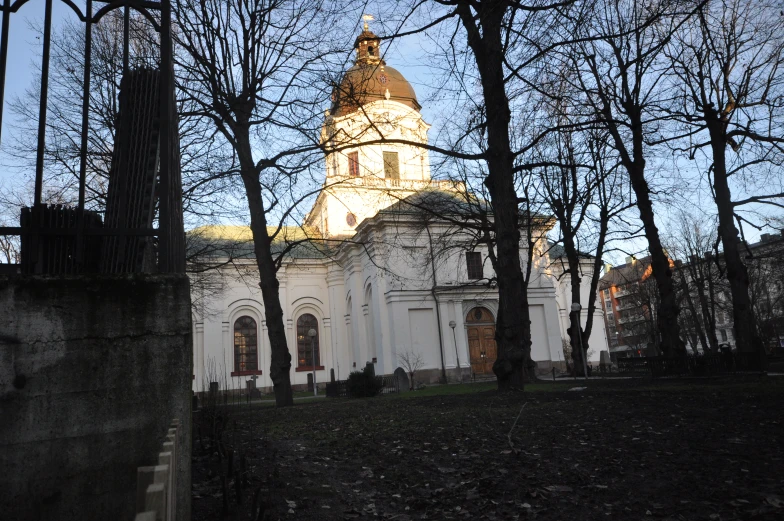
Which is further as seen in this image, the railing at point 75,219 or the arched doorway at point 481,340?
the arched doorway at point 481,340

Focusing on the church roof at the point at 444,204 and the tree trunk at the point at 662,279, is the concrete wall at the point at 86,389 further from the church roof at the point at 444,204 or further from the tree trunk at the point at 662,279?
the tree trunk at the point at 662,279

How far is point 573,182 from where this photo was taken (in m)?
21.2

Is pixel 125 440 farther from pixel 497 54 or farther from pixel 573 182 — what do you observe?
pixel 573 182

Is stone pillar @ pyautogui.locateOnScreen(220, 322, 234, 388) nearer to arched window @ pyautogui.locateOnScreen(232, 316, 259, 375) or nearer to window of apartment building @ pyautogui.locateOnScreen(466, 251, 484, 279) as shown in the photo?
Result: arched window @ pyautogui.locateOnScreen(232, 316, 259, 375)

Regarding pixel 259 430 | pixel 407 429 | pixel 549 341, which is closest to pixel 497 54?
pixel 407 429

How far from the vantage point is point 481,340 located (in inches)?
1206

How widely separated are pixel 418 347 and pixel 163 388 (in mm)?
26530

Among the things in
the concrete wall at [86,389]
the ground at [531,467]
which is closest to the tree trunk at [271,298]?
the ground at [531,467]

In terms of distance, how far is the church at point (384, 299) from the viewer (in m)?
28.7

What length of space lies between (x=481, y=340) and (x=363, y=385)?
551 inches

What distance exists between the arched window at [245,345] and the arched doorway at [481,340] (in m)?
13.9

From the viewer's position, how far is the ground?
336 centimetres

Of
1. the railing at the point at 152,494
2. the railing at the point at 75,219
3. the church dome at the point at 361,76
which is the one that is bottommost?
the railing at the point at 152,494

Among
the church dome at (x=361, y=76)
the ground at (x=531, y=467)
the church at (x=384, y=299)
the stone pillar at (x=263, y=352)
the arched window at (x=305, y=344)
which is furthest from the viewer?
the arched window at (x=305, y=344)
